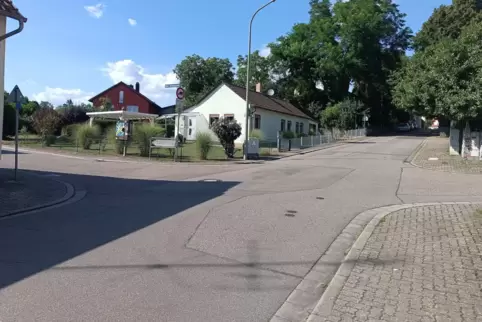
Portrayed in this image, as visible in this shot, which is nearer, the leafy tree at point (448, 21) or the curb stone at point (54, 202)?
the curb stone at point (54, 202)

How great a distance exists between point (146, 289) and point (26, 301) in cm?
117

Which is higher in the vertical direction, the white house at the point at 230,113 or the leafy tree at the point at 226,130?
the white house at the point at 230,113

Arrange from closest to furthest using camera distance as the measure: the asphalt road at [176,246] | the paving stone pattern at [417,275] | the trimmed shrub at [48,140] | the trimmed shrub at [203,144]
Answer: the paving stone pattern at [417,275] < the asphalt road at [176,246] < the trimmed shrub at [203,144] < the trimmed shrub at [48,140]

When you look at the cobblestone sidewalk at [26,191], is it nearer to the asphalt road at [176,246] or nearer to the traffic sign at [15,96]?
the asphalt road at [176,246]

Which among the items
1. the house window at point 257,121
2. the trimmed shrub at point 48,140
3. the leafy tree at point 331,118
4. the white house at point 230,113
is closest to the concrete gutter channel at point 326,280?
the trimmed shrub at point 48,140

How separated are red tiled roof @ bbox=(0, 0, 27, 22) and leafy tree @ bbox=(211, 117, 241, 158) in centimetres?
1337

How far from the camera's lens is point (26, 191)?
1119cm

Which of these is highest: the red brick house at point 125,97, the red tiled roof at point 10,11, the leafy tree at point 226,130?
the red brick house at point 125,97

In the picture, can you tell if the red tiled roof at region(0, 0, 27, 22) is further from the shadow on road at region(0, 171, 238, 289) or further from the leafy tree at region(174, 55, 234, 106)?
the leafy tree at region(174, 55, 234, 106)

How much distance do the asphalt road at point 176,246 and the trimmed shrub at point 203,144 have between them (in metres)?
8.80

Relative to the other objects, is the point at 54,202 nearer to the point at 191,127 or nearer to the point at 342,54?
the point at 191,127

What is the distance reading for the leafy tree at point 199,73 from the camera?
70.2 metres

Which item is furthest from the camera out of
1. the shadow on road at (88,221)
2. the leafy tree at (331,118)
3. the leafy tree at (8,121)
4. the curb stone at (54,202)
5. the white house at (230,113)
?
the leafy tree at (331,118)

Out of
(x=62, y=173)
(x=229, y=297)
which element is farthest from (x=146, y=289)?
(x=62, y=173)
